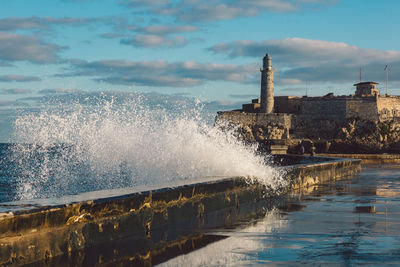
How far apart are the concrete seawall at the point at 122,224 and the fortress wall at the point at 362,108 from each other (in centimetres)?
5970

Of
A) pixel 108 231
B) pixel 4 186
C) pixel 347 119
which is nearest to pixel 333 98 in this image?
pixel 347 119

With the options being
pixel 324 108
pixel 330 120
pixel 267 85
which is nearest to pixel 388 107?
pixel 330 120

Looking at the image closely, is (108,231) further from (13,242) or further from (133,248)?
(13,242)

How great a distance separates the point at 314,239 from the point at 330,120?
6223 centimetres

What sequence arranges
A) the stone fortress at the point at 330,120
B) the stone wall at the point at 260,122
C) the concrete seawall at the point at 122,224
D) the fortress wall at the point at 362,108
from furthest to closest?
the fortress wall at the point at 362,108
the stone wall at the point at 260,122
the stone fortress at the point at 330,120
the concrete seawall at the point at 122,224

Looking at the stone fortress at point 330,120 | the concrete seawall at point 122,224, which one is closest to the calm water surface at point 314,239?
the concrete seawall at point 122,224

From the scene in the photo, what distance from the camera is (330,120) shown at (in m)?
64.4

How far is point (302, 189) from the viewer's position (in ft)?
31.3

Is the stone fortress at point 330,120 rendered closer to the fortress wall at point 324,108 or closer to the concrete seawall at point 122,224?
the fortress wall at point 324,108

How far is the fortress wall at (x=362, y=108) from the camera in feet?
204

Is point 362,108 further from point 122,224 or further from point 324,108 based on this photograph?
point 122,224

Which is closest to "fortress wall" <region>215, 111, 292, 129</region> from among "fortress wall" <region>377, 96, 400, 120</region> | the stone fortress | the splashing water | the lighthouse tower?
the stone fortress

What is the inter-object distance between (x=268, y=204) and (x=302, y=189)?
2.52 m

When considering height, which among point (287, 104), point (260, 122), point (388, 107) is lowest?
point (260, 122)
